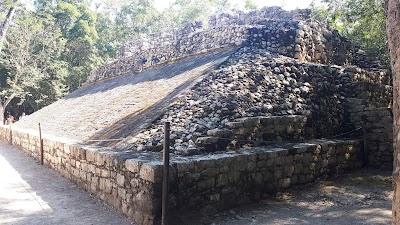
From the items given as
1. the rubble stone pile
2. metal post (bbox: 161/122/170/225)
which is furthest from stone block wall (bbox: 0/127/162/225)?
the rubble stone pile

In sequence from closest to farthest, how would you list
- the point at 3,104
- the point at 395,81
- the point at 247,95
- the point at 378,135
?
the point at 395,81
the point at 247,95
the point at 378,135
the point at 3,104

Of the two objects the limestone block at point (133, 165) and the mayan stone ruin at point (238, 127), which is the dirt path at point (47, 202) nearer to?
the mayan stone ruin at point (238, 127)

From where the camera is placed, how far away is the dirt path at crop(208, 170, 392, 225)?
178 inches

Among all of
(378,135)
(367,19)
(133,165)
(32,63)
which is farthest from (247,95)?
(32,63)

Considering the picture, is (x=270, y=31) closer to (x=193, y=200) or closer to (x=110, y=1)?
(x=193, y=200)

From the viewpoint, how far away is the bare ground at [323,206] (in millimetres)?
4504

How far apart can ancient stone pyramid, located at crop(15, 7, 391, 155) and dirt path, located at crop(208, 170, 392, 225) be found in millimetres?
1025

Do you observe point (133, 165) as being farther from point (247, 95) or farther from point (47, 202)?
point (247, 95)

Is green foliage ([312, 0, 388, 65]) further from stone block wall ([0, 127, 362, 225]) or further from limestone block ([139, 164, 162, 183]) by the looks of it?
limestone block ([139, 164, 162, 183])

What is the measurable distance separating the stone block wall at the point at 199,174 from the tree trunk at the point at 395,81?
2.67 metres

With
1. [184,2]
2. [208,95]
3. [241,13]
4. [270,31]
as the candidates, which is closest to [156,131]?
[208,95]

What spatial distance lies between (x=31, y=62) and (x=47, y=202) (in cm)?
2156

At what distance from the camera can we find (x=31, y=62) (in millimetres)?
24234

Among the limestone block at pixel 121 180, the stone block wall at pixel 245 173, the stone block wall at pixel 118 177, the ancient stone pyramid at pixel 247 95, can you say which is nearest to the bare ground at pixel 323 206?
the stone block wall at pixel 245 173
